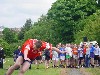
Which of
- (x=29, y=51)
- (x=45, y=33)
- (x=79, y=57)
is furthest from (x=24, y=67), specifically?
(x=45, y=33)

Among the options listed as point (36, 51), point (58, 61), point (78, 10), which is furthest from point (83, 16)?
point (36, 51)

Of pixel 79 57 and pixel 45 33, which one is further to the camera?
pixel 45 33

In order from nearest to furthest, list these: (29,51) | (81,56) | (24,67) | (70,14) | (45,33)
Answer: (24,67) < (29,51) < (81,56) < (70,14) < (45,33)

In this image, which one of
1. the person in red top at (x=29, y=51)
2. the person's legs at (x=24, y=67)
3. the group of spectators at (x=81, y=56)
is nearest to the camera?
the person's legs at (x=24, y=67)

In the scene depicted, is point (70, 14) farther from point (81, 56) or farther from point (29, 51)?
point (29, 51)

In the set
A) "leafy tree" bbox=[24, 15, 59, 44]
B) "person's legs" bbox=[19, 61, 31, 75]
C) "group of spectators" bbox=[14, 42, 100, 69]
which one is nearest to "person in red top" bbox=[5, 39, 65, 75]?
"person's legs" bbox=[19, 61, 31, 75]

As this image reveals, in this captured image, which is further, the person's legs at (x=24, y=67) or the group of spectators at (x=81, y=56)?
the group of spectators at (x=81, y=56)

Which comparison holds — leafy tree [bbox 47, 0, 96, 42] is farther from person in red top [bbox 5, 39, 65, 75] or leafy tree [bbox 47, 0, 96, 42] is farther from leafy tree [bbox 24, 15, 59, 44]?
person in red top [bbox 5, 39, 65, 75]

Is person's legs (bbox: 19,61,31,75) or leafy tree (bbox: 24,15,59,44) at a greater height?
leafy tree (bbox: 24,15,59,44)

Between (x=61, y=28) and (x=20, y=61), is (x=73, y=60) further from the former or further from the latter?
(x=61, y=28)

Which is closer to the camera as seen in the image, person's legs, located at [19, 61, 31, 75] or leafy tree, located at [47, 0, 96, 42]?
person's legs, located at [19, 61, 31, 75]

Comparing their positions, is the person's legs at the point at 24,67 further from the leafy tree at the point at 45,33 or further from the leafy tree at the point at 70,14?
the leafy tree at the point at 45,33

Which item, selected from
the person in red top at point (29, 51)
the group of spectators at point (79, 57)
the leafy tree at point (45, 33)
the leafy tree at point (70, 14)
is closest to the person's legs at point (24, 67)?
the person in red top at point (29, 51)

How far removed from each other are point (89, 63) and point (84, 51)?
1.20 m
